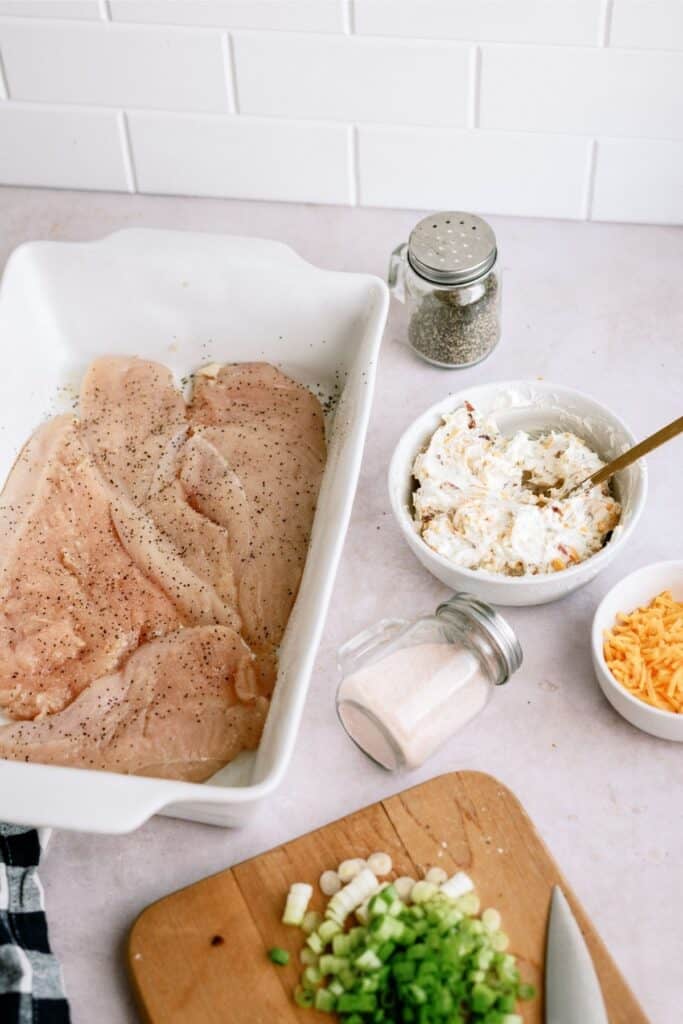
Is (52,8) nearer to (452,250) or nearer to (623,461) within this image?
(452,250)

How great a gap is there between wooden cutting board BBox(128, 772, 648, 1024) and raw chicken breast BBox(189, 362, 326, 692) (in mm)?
202

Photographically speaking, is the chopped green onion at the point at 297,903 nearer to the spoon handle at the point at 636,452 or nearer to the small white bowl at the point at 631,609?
the small white bowl at the point at 631,609

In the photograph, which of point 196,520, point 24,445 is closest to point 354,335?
point 196,520

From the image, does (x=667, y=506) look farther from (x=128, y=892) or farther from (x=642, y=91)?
(x=128, y=892)

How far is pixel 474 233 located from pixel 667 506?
1.40 ft

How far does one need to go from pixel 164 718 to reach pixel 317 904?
251 mm

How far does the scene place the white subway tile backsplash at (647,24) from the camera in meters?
1.57

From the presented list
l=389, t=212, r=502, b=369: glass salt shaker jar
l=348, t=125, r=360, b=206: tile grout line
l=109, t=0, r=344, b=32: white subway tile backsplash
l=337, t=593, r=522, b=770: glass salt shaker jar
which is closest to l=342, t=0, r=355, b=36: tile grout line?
l=109, t=0, r=344, b=32: white subway tile backsplash

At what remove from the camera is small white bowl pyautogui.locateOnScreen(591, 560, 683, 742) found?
4.14 ft

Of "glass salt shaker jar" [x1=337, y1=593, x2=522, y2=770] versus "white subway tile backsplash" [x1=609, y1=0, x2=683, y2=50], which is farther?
"white subway tile backsplash" [x1=609, y1=0, x2=683, y2=50]

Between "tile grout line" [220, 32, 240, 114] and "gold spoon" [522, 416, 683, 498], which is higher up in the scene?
"tile grout line" [220, 32, 240, 114]

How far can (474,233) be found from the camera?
61.6 inches

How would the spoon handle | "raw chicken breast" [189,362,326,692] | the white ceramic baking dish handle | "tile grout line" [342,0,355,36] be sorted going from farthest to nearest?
"tile grout line" [342,0,355,36]
"raw chicken breast" [189,362,326,692]
the spoon handle
the white ceramic baking dish handle

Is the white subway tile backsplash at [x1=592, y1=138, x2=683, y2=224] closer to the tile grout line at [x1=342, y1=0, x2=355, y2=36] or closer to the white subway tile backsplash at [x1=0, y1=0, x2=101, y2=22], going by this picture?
the tile grout line at [x1=342, y1=0, x2=355, y2=36]
